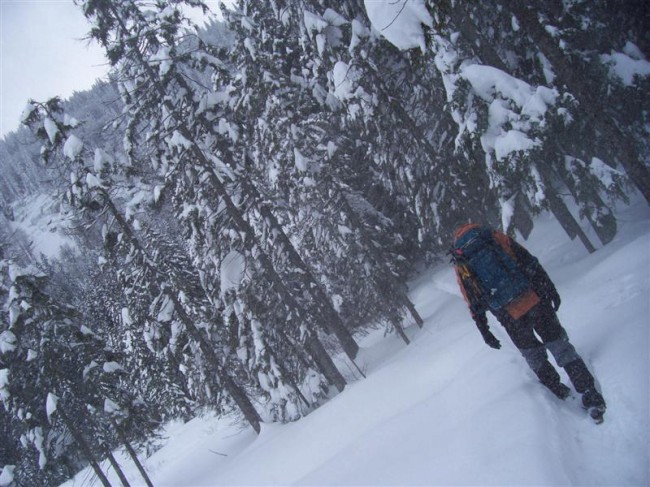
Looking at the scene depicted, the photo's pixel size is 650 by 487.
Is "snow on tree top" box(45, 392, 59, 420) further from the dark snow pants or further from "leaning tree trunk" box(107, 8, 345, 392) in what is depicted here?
the dark snow pants

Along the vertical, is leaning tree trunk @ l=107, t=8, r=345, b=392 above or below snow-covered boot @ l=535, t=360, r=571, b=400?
above

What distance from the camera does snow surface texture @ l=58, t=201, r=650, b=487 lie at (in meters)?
4.02

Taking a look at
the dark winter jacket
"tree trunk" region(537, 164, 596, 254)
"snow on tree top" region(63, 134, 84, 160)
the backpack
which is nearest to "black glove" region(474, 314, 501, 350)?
the dark winter jacket

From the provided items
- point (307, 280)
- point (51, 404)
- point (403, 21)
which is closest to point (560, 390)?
point (403, 21)

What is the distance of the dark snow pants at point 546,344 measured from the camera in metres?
4.73

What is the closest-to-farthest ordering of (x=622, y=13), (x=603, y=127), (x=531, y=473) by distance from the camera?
(x=531, y=473) < (x=603, y=127) < (x=622, y=13)

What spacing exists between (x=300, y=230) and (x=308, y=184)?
12.1 ft

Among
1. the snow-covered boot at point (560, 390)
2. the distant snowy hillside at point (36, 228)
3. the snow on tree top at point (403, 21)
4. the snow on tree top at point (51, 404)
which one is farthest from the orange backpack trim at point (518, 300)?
the distant snowy hillside at point (36, 228)

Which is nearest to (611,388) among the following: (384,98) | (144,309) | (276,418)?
(384,98)

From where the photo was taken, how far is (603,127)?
277 inches

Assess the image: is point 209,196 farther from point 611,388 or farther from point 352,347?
point 611,388

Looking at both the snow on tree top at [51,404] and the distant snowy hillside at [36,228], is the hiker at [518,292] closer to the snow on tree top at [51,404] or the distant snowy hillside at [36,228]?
the snow on tree top at [51,404]

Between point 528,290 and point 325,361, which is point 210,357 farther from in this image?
point 528,290

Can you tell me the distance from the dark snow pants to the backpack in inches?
13.1
